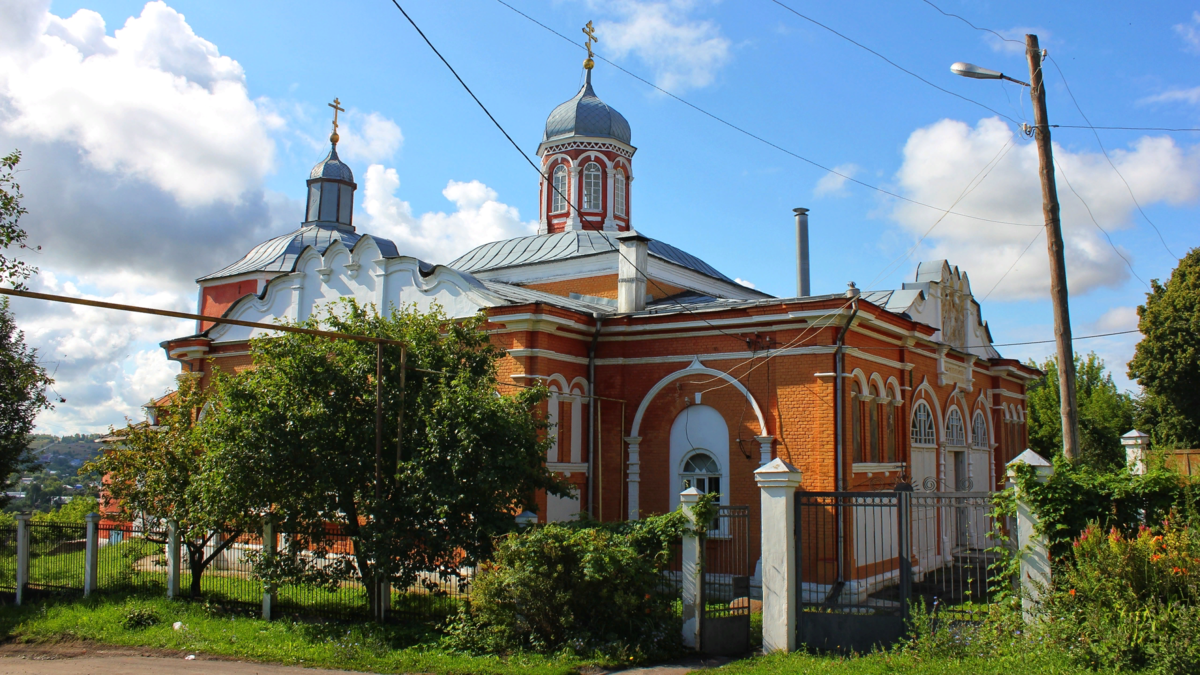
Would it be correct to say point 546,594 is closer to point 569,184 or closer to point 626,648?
point 626,648

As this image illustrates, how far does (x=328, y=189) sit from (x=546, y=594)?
21.7m

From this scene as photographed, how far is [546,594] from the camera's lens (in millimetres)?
9516

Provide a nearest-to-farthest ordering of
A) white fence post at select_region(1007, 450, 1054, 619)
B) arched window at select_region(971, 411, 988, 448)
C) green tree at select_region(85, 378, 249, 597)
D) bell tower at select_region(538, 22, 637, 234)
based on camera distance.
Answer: white fence post at select_region(1007, 450, 1054, 619) → green tree at select_region(85, 378, 249, 597) → arched window at select_region(971, 411, 988, 448) → bell tower at select_region(538, 22, 637, 234)

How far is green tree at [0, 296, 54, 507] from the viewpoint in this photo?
52.0ft

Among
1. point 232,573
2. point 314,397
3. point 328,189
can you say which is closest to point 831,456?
point 314,397

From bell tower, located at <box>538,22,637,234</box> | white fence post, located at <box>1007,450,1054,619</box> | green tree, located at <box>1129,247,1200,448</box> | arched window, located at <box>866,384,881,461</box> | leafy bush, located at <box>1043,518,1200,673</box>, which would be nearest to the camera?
leafy bush, located at <box>1043,518,1200,673</box>

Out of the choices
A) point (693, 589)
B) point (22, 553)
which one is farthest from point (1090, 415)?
point (22, 553)

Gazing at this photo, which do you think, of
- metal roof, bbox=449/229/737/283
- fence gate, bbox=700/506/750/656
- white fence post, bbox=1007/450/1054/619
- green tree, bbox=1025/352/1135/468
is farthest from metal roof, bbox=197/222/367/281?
green tree, bbox=1025/352/1135/468

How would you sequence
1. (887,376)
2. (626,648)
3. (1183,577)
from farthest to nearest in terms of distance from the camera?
(887,376) < (626,648) < (1183,577)

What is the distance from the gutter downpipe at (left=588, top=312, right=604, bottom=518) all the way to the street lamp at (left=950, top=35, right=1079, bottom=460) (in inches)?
278

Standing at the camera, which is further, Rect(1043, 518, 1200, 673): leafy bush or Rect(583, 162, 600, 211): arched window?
Rect(583, 162, 600, 211): arched window

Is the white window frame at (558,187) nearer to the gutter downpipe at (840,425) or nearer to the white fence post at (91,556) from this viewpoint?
the gutter downpipe at (840,425)

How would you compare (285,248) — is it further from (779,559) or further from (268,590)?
(779,559)

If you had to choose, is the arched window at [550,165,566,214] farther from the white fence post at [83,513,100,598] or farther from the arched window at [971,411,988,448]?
the white fence post at [83,513,100,598]
